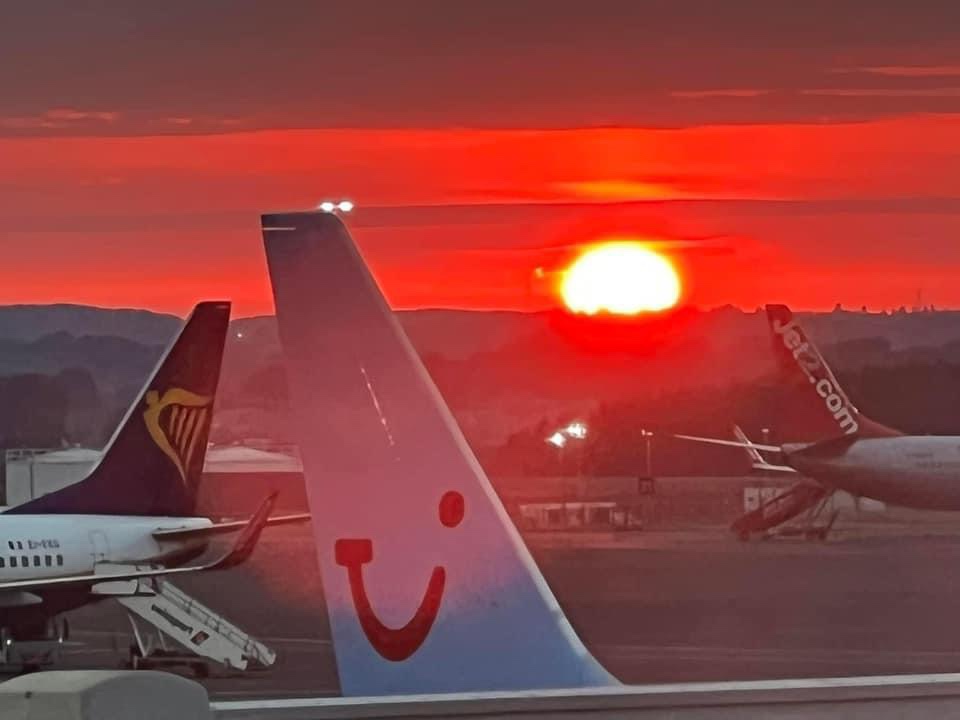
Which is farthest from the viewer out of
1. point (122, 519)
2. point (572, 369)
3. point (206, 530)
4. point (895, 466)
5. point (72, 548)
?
point (122, 519)

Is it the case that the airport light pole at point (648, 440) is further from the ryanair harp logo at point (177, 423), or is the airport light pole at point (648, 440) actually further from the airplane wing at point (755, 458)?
the ryanair harp logo at point (177, 423)

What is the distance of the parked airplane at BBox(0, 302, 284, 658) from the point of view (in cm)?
849

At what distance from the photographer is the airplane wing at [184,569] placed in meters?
5.75

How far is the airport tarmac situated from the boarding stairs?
498 mm

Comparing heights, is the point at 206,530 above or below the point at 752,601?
above

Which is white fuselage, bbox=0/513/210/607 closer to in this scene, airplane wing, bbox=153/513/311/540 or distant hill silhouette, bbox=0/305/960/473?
airplane wing, bbox=153/513/311/540

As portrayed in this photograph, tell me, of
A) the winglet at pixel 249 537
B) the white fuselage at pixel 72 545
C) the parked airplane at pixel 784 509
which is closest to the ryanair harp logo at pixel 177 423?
the white fuselage at pixel 72 545

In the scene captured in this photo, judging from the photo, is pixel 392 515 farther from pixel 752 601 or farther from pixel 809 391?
pixel 752 601

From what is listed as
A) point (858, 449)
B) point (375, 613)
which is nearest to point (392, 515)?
point (375, 613)

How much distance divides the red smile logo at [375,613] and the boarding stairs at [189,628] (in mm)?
5251

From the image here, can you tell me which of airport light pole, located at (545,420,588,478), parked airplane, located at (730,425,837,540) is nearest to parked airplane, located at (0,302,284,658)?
parked airplane, located at (730,425,837,540)

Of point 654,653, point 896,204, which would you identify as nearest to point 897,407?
point 896,204

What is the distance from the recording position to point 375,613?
2090 millimetres

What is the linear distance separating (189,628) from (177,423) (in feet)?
4.93
